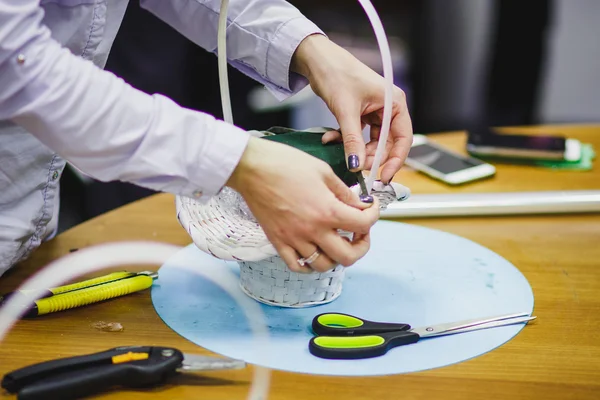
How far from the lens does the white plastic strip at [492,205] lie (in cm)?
95

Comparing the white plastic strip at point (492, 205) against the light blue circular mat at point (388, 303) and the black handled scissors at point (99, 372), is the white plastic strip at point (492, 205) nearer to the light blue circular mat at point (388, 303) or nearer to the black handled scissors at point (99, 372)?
the light blue circular mat at point (388, 303)

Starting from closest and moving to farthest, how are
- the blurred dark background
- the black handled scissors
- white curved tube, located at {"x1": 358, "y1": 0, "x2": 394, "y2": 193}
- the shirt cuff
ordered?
the black handled scissors < white curved tube, located at {"x1": 358, "y1": 0, "x2": 394, "y2": 193} < the shirt cuff < the blurred dark background

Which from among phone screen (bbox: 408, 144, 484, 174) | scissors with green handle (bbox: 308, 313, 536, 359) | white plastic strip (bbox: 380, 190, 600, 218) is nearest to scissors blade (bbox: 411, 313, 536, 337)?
scissors with green handle (bbox: 308, 313, 536, 359)

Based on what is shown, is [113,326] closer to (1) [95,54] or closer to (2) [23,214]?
(2) [23,214]

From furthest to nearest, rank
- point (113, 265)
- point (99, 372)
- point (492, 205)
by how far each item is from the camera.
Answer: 1. point (492, 205)
2. point (113, 265)
3. point (99, 372)

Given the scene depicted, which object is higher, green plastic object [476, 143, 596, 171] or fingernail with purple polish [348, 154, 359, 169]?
fingernail with purple polish [348, 154, 359, 169]

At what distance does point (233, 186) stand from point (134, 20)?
948 millimetres

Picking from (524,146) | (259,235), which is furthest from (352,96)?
(524,146)

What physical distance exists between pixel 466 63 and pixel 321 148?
2.28 m

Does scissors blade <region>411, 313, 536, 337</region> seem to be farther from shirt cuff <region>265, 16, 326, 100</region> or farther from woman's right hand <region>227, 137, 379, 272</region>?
shirt cuff <region>265, 16, 326, 100</region>

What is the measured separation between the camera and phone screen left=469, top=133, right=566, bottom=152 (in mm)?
1141

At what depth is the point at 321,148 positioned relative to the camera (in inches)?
28.6

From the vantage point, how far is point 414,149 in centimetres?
115

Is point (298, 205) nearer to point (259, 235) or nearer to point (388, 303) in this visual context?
point (259, 235)
